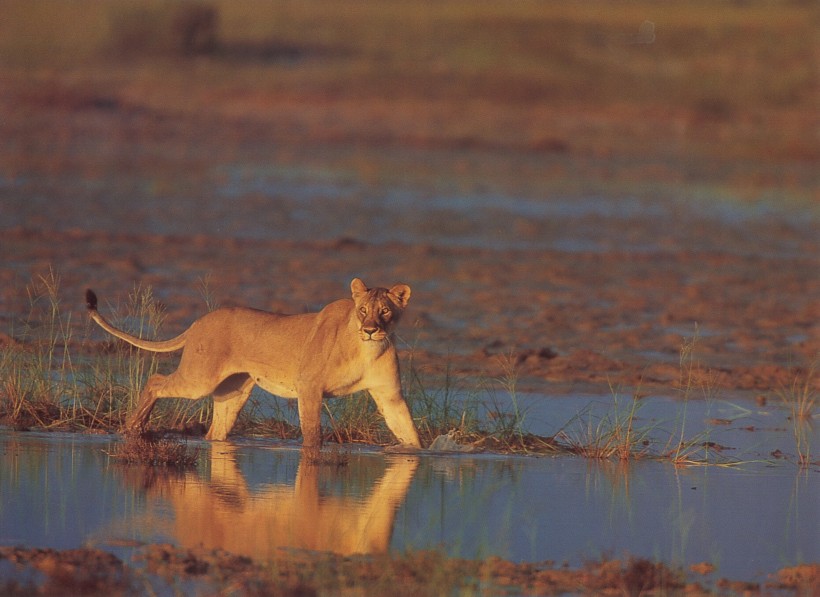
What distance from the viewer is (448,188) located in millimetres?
28562

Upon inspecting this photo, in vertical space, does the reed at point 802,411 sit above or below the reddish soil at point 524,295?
below

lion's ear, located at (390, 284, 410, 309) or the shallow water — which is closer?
the shallow water

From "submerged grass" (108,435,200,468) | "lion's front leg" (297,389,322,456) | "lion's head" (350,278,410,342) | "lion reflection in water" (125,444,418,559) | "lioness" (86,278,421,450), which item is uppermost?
"lion's head" (350,278,410,342)

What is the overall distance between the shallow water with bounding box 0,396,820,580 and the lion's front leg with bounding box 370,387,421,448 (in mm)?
144

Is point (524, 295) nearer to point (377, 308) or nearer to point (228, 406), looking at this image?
point (228, 406)

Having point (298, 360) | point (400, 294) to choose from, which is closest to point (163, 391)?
point (298, 360)

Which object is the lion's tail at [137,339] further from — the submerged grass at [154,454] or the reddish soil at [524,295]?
the reddish soil at [524,295]

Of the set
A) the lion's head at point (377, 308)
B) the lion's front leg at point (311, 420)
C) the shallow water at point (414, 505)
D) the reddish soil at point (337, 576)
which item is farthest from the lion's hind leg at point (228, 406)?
the reddish soil at point (337, 576)

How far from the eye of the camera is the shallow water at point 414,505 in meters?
7.55

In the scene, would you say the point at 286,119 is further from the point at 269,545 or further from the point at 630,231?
the point at 269,545

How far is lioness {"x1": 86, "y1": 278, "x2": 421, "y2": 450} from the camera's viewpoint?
9629 millimetres

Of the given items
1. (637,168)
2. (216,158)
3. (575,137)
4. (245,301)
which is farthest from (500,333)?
(575,137)

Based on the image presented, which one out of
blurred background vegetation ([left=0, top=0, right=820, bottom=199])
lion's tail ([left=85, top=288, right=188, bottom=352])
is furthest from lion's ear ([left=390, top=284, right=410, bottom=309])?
blurred background vegetation ([left=0, top=0, right=820, bottom=199])

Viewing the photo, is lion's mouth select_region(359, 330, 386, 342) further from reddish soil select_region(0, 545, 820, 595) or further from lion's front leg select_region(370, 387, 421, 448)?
reddish soil select_region(0, 545, 820, 595)
